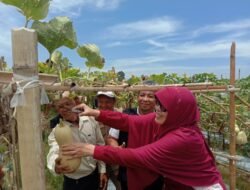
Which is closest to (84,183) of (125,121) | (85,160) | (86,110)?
(85,160)

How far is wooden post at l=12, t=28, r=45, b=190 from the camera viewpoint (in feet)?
4.63

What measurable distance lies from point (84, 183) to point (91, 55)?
92cm

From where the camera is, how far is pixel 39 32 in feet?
5.78

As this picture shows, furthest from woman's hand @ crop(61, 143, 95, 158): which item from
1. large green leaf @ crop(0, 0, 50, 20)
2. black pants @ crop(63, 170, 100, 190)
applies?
black pants @ crop(63, 170, 100, 190)

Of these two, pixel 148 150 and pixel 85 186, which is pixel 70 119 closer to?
pixel 85 186

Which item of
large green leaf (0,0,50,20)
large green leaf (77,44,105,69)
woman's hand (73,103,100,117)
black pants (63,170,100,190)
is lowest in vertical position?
black pants (63,170,100,190)

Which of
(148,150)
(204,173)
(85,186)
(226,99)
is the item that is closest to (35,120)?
(148,150)

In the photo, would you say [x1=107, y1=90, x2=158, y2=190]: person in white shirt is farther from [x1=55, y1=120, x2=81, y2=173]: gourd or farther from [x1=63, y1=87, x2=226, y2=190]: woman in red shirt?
[x1=55, y1=120, x2=81, y2=173]: gourd

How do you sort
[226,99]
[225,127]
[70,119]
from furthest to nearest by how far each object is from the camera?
[226,99]
[225,127]
[70,119]

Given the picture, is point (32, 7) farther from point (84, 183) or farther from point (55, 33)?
point (84, 183)

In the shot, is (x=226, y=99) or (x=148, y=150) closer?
(x=148, y=150)

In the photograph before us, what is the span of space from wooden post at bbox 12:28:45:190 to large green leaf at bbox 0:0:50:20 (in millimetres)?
240

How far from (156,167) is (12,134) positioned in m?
0.71

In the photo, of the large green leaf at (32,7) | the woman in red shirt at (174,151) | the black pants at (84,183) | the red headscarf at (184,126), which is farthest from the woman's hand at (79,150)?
the black pants at (84,183)
